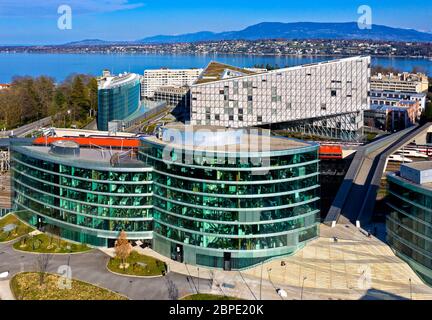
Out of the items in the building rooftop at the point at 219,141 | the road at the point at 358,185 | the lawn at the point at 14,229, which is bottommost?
the lawn at the point at 14,229

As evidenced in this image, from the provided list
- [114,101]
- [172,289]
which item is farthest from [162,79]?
[172,289]

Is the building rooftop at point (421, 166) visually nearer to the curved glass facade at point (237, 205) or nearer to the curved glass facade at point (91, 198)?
the curved glass facade at point (237, 205)

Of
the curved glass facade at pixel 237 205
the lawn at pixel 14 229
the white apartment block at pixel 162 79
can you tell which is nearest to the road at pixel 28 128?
the lawn at pixel 14 229

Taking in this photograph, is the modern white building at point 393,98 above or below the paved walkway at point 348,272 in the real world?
above

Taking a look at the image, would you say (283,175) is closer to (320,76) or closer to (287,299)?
(287,299)

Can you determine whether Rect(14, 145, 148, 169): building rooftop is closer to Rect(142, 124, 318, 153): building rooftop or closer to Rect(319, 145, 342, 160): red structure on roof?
Rect(142, 124, 318, 153): building rooftop

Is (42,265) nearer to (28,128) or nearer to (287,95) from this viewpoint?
(287,95)
